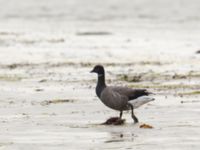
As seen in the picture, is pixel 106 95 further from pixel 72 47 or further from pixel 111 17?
pixel 111 17

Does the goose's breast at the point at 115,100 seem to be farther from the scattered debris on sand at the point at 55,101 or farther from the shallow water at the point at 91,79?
the scattered debris on sand at the point at 55,101

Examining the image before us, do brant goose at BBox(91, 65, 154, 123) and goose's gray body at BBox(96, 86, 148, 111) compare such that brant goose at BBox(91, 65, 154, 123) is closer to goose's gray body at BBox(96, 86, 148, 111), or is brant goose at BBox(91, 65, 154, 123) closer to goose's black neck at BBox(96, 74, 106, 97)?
goose's gray body at BBox(96, 86, 148, 111)

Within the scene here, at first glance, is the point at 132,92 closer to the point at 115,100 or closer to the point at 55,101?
the point at 115,100

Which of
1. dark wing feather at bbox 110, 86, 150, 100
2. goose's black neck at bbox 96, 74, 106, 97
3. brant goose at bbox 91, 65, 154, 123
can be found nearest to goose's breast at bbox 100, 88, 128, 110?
brant goose at bbox 91, 65, 154, 123

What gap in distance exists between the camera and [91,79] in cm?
2742

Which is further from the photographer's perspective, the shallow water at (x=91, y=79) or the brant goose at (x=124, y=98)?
the brant goose at (x=124, y=98)

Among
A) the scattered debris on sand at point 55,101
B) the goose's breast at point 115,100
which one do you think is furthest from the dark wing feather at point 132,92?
the scattered debris on sand at point 55,101

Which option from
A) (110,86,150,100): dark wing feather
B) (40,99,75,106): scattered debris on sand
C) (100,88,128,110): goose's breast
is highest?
(110,86,150,100): dark wing feather

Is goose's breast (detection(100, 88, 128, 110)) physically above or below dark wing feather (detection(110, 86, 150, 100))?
below

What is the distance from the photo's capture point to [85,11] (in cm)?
7425

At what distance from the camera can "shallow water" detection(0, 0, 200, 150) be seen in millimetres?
16734

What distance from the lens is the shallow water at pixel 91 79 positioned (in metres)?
16.7

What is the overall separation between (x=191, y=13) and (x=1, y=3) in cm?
2158

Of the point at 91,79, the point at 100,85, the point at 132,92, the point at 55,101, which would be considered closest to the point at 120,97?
the point at 132,92
